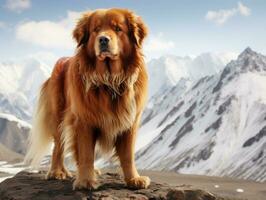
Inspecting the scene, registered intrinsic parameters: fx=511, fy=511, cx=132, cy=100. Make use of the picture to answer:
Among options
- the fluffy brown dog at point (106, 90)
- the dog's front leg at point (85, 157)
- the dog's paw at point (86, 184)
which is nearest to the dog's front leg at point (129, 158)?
the fluffy brown dog at point (106, 90)

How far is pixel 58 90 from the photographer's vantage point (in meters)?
13.4

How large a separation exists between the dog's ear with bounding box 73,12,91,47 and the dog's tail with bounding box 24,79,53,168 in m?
3.72

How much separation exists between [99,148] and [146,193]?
1.53 meters

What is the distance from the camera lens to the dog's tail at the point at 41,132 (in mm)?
14570

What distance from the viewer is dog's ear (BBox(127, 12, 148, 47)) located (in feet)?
36.6

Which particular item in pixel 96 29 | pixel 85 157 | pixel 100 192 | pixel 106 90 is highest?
pixel 96 29

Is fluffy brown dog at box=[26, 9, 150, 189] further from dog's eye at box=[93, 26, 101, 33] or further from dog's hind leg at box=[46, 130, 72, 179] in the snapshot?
dog's hind leg at box=[46, 130, 72, 179]

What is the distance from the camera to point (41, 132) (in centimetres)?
1479

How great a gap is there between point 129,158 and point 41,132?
3.58 meters

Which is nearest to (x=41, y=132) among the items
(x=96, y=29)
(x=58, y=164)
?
(x=58, y=164)

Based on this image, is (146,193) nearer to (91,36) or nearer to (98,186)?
(98,186)

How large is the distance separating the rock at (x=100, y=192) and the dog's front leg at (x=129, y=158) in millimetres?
183

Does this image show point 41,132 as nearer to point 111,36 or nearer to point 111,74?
point 111,74

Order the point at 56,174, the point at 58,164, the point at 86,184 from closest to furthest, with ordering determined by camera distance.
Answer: the point at 86,184, the point at 56,174, the point at 58,164
